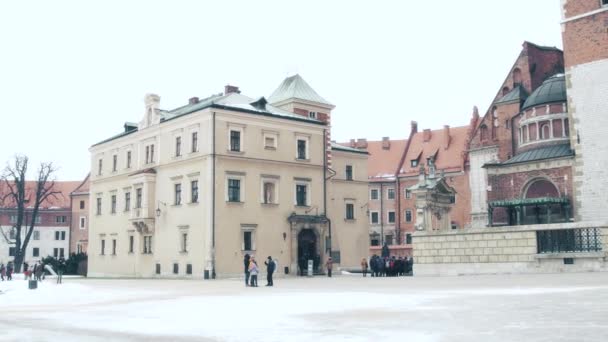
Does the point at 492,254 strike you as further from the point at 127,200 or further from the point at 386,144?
the point at 386,144

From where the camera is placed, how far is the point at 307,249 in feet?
149

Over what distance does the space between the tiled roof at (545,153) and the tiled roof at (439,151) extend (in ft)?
91.7

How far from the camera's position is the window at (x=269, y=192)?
43.9 metres

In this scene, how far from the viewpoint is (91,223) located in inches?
2170

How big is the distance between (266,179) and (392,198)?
37084 millimetres

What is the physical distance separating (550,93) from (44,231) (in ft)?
232

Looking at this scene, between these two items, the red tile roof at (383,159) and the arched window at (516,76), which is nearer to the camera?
the arched window at (516,76)

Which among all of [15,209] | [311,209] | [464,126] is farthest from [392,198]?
[15,209]

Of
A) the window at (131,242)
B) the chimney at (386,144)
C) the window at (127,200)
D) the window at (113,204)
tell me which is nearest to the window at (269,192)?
the window at (131,242)

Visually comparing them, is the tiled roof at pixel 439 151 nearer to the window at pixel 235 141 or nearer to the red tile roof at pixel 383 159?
the red tile roof at pixel 383 159

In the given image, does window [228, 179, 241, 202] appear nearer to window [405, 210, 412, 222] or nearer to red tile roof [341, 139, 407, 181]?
window [405, 210, 412, 222]

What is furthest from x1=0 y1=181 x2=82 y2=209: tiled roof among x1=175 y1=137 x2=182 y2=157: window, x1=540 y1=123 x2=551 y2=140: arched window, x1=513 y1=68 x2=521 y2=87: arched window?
x1=540 y1=123 x2=551 y2=140: arched window

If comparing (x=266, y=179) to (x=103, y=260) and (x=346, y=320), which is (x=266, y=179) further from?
(x=346, y=320)

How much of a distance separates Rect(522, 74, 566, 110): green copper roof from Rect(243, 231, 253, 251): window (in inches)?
848
